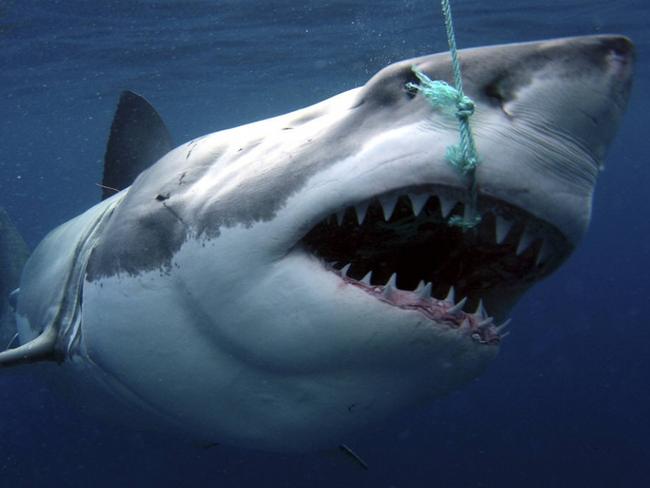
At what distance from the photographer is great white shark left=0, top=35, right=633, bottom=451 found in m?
1.68

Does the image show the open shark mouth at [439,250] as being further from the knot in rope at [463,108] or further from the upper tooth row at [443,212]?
the knot in rope at [463,108]

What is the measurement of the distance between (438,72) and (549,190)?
18.7 inches

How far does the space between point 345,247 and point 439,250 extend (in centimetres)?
40

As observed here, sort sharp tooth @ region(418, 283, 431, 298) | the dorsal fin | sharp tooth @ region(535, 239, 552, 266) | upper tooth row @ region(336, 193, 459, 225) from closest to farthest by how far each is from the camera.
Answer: upper tooth row @ region(336, 193, 459, 225), sharp tooth @ region(418, 283, 431, 298), sharp tooth @ region(535, 239, 552, 266), the dorsal fin

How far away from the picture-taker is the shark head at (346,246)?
168cm

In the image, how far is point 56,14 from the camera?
46.8 feet

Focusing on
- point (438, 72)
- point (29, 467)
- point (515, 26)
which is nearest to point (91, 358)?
point (438, 72)

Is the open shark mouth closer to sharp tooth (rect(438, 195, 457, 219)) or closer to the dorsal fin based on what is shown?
sharp tooth (rect(438, 195, 457, 219))

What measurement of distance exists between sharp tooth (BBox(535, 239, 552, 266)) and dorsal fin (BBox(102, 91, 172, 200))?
3.94 meters

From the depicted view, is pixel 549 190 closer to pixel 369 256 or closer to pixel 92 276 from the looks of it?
pixel 369 256

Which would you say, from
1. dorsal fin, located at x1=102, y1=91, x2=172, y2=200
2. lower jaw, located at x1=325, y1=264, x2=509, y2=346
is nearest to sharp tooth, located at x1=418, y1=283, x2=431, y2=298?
lower jaw, located at x1=325, y1=264, x2=509, y2=346

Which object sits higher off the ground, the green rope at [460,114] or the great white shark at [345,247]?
the green rope at [460,114]

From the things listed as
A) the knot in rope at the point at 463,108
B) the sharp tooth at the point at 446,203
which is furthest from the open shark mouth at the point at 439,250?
the knot in rope at the point at 463,108

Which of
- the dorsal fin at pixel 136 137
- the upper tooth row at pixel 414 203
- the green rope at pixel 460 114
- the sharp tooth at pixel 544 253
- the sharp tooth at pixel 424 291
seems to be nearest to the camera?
the green rope at pixel 460 114
